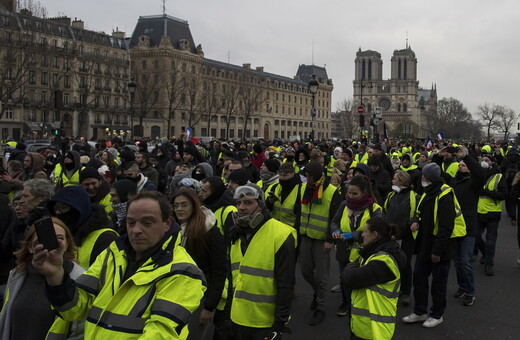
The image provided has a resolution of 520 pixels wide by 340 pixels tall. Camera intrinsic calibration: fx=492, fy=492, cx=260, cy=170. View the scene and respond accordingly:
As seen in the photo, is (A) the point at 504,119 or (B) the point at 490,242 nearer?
(B) the point at 490,242

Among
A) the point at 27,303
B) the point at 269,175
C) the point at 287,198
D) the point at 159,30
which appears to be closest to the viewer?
the point at 27,303

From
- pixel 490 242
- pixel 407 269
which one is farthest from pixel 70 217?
pixel 490 242

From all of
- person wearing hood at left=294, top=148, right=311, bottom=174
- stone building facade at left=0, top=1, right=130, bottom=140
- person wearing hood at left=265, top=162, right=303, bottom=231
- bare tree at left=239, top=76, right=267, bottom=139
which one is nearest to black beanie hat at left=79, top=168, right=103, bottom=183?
person wearing hood at left=265, top=162, right=303, bottom=231

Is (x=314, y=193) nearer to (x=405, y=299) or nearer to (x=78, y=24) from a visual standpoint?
(x=405, y=299)

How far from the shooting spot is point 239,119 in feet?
289

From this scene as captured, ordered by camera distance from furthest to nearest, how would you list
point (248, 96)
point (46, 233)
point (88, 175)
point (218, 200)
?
point (248, 96) → point (88, 175) → point (218, 200) → point (46, 233)

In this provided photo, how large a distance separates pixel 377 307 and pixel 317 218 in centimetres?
236

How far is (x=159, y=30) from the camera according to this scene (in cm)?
7569

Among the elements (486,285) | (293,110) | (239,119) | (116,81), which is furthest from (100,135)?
(486,285)

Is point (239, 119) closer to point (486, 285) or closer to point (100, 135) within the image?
point (100, 135)

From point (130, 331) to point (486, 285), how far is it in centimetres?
692

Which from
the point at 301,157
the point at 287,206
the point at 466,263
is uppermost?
the point at 301,157

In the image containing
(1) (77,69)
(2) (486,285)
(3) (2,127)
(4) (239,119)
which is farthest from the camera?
(4) (239,119)

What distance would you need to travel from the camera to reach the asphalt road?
591 centimetres
